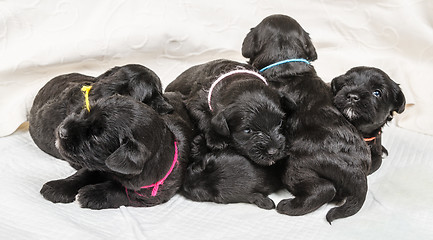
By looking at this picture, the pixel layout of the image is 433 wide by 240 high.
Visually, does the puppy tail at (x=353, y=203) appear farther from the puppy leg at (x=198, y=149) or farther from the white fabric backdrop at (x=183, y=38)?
the white fabric backdrop at (x=183, y=38)

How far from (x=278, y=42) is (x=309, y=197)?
1.19 m

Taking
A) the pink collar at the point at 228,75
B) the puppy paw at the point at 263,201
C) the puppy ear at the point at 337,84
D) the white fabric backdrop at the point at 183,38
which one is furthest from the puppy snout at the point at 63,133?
the puppy ear at the point at 337,84

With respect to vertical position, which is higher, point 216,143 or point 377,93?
point 377,93

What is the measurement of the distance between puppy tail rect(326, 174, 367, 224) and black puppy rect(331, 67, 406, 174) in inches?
15.8

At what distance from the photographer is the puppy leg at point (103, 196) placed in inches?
101

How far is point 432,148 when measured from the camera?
348cm

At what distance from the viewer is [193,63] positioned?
171 inches

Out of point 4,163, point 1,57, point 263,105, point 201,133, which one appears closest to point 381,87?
point 263,105

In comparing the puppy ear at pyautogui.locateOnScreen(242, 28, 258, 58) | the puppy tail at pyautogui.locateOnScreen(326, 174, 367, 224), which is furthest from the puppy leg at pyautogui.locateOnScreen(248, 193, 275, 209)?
the puppy ear at pyautogui.locateOnScreen(242, 28, 258, 58)

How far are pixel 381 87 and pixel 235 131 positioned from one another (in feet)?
3.22

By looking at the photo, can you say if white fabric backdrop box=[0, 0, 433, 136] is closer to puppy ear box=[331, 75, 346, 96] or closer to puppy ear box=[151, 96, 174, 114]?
puppy ear box=[331, 75, 346, 96]

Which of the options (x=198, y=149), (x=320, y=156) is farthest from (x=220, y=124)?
(x=320, y=156)

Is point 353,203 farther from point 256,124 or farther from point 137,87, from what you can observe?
point 137,87

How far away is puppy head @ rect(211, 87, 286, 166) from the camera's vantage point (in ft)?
8.76
